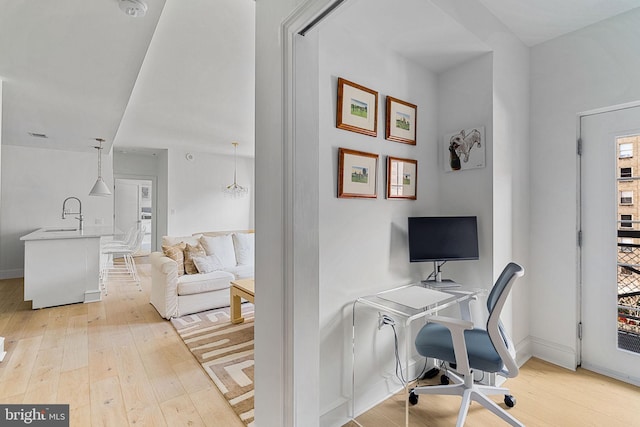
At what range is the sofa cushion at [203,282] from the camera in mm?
3320

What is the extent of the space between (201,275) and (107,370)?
Result: 139cm

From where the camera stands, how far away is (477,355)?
5.27 ft

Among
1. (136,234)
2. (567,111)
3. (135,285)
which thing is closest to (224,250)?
(135,285)

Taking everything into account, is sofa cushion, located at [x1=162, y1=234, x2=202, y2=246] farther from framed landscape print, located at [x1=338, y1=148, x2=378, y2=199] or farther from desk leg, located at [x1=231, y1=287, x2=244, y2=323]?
framed landscape print, located at [x1=338, y1=148, x2=378, y2=199]

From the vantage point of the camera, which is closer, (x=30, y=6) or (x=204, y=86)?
(x=30, y=6)

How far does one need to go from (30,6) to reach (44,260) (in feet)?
9.95

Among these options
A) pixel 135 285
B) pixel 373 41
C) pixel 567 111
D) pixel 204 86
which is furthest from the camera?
pixel 135 285

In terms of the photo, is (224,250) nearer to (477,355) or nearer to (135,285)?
(135,285)

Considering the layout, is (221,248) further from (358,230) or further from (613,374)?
(613,374)

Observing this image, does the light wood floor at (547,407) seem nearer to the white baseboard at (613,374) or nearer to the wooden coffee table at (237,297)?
the white baseboard at (613,374)

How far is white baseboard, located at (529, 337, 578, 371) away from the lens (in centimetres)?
232

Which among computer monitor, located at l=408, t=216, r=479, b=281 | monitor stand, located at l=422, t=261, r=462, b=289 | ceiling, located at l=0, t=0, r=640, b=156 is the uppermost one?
ceiling, located at l=0, t=0, r=640, b=156

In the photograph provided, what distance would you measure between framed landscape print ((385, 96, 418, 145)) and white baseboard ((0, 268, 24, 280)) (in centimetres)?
669

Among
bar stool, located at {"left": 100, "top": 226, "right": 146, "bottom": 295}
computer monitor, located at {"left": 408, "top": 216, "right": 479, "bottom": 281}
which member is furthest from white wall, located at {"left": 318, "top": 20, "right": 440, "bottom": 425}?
bar stool, located at {"left": 100, "top": 226, "right": 146, "bottom": 295}
